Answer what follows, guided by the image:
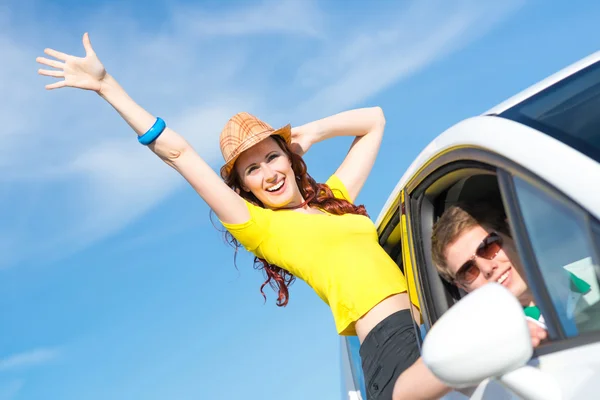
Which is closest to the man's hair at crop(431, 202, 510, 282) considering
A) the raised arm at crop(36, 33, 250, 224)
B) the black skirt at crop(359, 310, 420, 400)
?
the black skirt at crop(359, 310, 420, 400)

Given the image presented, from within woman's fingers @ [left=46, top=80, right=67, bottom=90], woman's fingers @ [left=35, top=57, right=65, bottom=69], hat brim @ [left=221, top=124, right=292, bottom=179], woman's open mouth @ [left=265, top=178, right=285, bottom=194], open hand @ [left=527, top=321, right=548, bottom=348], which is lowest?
open hand @ [left=527, top=321, right=548, bottom=348]

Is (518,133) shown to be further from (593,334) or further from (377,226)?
(377,226)

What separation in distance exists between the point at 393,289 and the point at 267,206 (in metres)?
1.18

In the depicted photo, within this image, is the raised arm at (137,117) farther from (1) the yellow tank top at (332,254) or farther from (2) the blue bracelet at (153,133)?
(1) the yellow tank top at (332,254)

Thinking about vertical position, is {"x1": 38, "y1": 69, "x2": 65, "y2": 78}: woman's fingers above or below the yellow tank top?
above

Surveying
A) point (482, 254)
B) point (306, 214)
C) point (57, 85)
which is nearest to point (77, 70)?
point (57, 85)

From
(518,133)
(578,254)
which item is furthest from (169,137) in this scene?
(578,254)

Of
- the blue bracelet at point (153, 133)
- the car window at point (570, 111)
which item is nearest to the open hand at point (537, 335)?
the car window at point (570, 111)

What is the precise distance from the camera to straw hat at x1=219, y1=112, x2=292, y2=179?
167 inches

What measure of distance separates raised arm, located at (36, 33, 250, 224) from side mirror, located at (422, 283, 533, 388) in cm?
213

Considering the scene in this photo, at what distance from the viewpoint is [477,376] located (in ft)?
5.75

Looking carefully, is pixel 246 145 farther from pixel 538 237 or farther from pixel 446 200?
pixel 538 237

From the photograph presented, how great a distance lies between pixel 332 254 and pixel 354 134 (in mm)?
1632

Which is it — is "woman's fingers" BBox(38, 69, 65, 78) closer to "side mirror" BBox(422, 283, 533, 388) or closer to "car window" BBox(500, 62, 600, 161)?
"car window" BBox(500, 62, 600, 161)
